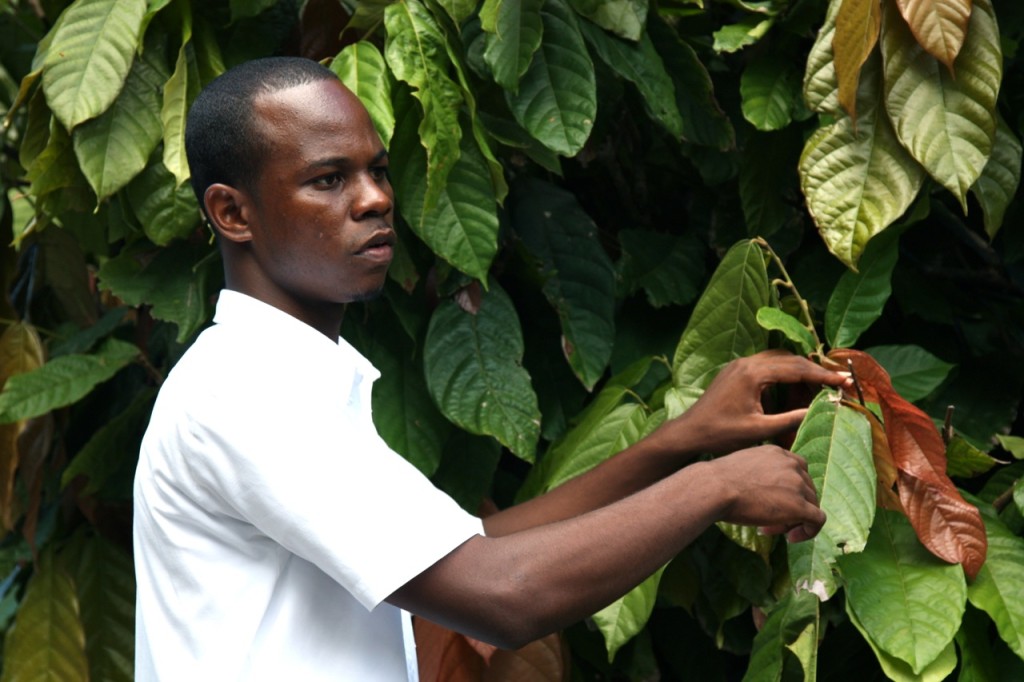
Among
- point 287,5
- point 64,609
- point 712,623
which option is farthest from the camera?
point 64,609

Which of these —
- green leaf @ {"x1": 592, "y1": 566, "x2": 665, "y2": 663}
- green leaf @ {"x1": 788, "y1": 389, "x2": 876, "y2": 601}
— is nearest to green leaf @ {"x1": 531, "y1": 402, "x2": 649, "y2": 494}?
green leaf @ {"x1": 592, "y1": 566, "x2": 665, "y2": 663}

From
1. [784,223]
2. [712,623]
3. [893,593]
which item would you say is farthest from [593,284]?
[893,593]

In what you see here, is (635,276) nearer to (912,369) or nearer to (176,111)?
(912,369)

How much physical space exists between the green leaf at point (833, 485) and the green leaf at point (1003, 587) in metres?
0.17

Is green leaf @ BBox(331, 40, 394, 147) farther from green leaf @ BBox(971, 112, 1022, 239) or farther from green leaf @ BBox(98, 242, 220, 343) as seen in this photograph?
green leaf @ BBox(971, 112, 1022, 239)

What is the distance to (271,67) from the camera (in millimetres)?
1249

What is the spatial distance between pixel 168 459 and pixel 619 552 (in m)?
0.40

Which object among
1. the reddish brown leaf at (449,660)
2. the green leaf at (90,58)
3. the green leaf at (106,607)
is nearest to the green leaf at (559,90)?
the green leaf at (90,58)

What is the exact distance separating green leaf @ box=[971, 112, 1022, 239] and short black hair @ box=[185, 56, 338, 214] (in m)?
0.74

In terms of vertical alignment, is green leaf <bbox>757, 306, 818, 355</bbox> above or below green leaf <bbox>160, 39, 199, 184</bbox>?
below

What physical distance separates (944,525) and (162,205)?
996 millimetres

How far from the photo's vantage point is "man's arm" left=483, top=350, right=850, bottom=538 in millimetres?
1354

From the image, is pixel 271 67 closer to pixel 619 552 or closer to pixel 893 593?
pixel 619 552

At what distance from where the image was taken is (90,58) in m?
1.58
